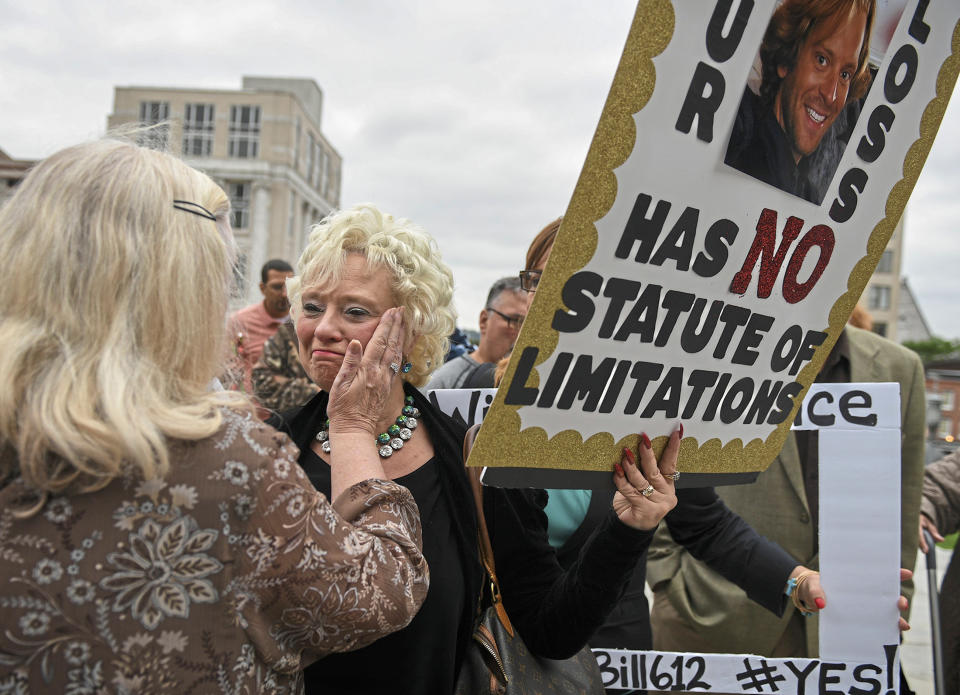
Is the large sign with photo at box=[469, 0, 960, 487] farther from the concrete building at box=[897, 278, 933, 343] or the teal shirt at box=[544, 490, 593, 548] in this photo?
the concrete building at box=[897, 278, 933, 343]

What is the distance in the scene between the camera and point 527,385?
1254 millimetres

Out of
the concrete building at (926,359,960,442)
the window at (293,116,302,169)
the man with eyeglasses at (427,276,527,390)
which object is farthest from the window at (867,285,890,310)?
the man with eyeglasses at (427,276,527,390)

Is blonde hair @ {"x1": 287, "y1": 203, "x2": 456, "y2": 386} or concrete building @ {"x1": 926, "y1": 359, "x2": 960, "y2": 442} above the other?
blonde hair @ {"x1": 287, "y1": 203, "x2": 456, "y2": 386}

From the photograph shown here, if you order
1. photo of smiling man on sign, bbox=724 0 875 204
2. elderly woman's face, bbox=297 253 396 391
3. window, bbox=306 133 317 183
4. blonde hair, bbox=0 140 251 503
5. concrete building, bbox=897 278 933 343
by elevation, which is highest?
photo of smiling man on sign, bbox=724 0 875 204

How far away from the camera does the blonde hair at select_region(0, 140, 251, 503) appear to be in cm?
98

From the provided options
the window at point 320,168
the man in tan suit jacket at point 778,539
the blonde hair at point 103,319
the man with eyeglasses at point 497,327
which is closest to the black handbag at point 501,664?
the blonde hair at point 103,319

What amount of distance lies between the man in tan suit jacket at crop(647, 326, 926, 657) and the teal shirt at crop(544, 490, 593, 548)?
74 centimetres

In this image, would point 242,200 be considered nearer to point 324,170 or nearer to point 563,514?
point 324,170

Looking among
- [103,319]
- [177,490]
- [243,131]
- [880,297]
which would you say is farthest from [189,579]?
[243,131]

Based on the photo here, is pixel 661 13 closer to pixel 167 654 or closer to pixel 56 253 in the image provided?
pixel 56 253

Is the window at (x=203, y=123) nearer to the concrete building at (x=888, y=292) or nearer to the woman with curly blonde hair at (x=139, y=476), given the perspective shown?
the concrete building at (x=888, y=292)

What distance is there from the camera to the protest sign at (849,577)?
213 centimetres

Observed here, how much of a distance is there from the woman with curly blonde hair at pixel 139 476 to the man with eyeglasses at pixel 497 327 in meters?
2.37

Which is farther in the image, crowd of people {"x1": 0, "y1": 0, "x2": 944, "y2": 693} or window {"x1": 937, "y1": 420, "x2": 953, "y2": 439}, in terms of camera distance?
window {"x1": 937, "y1": 420, "x2": 953, "y2": 439}
